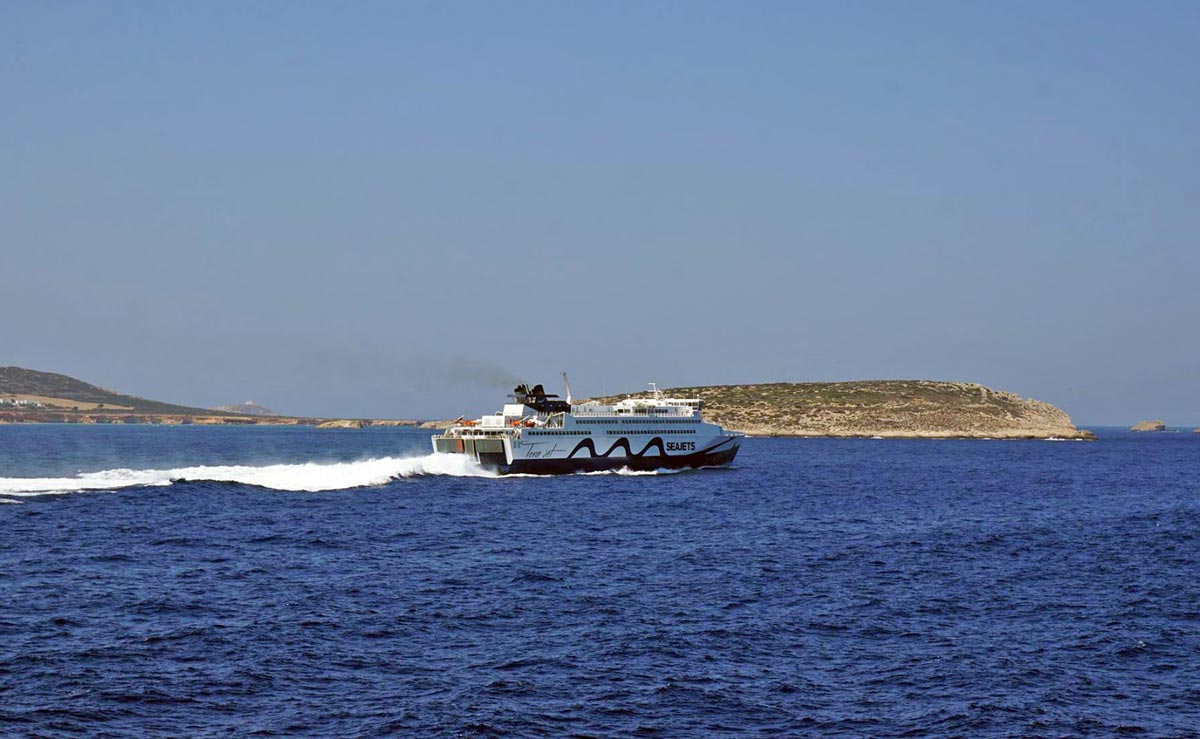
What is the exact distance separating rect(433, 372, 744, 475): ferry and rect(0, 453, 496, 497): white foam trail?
7.57 feet

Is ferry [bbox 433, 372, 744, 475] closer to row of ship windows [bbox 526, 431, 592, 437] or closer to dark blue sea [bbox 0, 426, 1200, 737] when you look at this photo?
row of ship windows [bbox 526, 431, 592, 437]

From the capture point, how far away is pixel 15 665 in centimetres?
2852

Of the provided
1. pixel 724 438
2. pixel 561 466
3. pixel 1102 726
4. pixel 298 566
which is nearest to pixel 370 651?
pixel 298 566

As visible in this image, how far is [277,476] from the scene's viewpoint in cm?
9219

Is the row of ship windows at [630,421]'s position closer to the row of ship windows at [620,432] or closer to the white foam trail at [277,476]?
the row of ship windows at [620,432]

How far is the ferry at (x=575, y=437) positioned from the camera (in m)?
105

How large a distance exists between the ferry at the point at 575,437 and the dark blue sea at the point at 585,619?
28.1m

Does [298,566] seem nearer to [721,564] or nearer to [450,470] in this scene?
[721,564]

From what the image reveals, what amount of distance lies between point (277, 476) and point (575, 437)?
1209 inches

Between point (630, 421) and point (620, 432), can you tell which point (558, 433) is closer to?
point (620, 432)

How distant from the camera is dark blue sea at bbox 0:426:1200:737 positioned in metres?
25.7

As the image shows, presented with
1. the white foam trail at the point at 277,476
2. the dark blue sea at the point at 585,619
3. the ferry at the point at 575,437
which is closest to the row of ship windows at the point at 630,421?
the ferry at the point at 575,437

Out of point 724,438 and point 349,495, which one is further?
point 724,438

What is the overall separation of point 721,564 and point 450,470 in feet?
204
